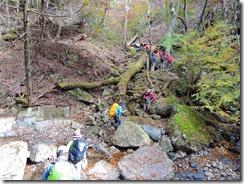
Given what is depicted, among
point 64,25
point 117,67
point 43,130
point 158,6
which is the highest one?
point 158,6

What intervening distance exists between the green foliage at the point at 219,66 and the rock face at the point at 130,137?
2572 mm

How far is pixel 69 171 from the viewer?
4.38 m

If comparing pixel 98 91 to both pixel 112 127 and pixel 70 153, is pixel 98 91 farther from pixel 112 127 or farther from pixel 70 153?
pixel 70 153

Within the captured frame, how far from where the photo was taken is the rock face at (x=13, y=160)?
6141 mm

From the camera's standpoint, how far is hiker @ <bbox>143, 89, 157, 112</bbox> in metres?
10.4

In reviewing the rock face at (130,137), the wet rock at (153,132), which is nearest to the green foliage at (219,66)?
the wet rock at (153,132)

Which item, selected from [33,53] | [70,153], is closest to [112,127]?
[70,153]

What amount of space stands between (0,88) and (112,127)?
5.51 m

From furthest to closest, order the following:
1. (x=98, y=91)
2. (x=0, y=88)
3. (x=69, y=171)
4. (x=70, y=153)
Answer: (x=98, y=91) → (x=0, y=88) → (x=70, y=153) → (x=69, y=171)

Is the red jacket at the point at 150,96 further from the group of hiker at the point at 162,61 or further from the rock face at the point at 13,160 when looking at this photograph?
the rock face at the point at 13,160

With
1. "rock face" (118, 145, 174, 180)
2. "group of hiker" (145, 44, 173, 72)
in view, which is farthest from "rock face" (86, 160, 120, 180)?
"group of hiker" (145, 44, 173, 72)

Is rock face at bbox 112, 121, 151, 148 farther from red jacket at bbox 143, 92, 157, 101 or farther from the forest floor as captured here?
the forest floor

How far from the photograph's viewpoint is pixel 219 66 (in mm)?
7633

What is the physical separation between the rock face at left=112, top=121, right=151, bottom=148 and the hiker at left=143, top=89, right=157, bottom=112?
8.39ft
